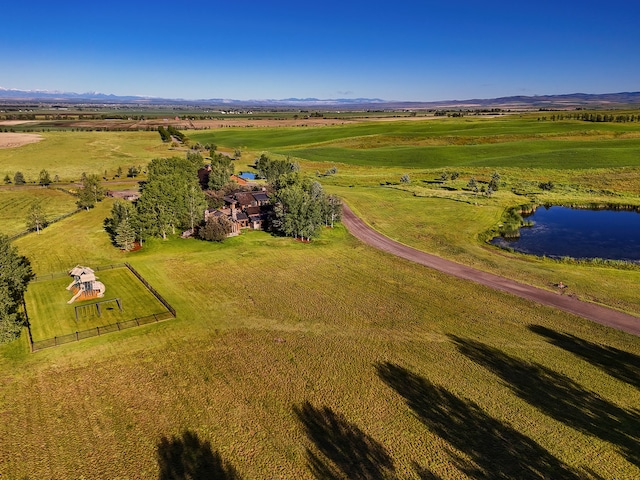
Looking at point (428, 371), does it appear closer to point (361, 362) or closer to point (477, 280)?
point (361, 362)

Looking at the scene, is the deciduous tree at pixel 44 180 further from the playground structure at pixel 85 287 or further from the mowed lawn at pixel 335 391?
the mowed lawn at pixel 335 391

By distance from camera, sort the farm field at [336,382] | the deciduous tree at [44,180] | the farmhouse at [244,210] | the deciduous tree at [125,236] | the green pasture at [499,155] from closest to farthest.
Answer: the farm field at [336,382] < the deciduous tree at [125,236] < the farmhouse at [244,210] < the deciduous tree at [44,180] < the green pasture at [499,155]

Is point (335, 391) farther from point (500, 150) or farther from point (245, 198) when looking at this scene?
point (500, 150)

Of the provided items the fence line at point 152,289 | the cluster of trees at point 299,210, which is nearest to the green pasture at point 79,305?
the fence line at point 152,289

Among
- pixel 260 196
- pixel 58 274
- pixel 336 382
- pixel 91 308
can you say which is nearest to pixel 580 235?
pixel 260 196

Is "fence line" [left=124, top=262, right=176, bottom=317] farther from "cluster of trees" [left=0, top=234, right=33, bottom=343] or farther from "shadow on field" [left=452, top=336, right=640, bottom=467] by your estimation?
"shadow on field" [left=452, top=336, right=640, bottom=467]

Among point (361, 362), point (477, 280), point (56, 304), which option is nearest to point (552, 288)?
point (477, 280)
